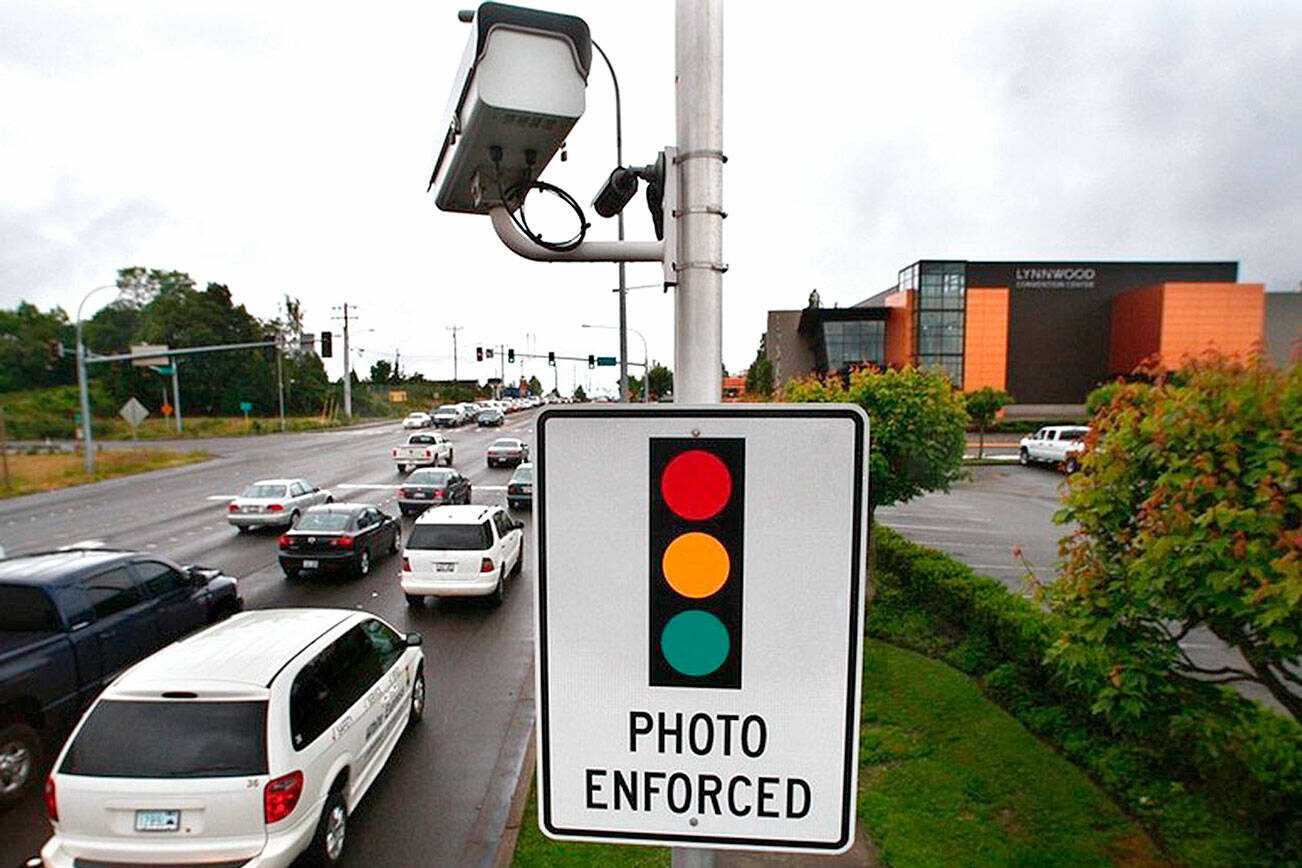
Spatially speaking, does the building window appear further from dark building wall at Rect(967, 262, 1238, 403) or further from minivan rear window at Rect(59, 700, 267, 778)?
minivan rear window at Rect(59, 700, 267, 778)

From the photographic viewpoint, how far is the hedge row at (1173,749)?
15.6ft

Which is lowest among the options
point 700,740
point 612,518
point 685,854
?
point 685,854

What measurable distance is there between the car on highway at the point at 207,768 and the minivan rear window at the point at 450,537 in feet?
20.7

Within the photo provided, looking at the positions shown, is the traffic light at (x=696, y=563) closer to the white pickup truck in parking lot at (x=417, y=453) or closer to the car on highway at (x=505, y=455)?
the white pickup truck in parking lot at (x=417, y=453)

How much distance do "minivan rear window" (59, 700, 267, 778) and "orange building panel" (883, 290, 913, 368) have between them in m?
48.9

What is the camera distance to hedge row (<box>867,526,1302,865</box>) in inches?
187

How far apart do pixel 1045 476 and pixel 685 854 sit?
1326 inches

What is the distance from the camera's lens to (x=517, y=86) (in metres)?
1.73

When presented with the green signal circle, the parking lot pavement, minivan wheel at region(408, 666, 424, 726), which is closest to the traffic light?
the green signal circle

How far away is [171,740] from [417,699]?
3269 millimetres

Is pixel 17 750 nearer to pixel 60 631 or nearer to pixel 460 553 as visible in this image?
pixel 60 631

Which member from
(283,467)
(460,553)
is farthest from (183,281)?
(460,553)

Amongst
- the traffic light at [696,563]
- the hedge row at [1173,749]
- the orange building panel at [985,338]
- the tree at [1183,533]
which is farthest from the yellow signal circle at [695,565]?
the orange building panel at [985,338]

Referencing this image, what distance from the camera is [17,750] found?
6.26 metres
